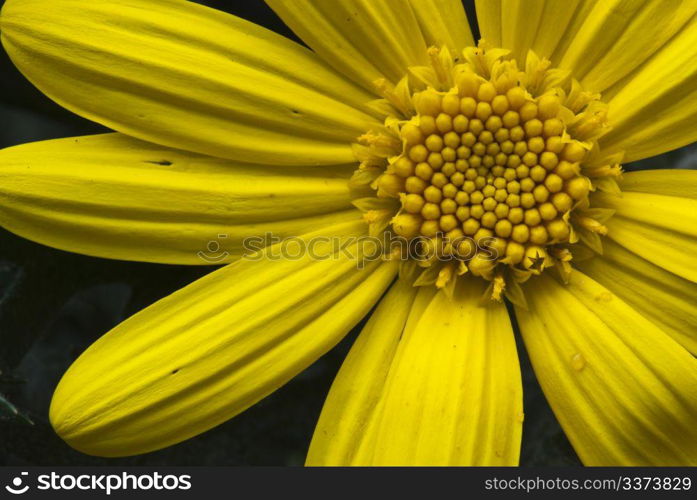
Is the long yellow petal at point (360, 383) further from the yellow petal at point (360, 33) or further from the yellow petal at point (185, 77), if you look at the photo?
the yellow petal at point (360, 33)

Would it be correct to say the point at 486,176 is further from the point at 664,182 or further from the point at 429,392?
the point at 429,392

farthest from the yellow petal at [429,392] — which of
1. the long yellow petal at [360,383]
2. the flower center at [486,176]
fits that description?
the flower center at [486,176]

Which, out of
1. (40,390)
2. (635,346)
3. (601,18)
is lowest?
(40,390)

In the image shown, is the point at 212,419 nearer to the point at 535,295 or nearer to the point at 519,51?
the point at 535,295

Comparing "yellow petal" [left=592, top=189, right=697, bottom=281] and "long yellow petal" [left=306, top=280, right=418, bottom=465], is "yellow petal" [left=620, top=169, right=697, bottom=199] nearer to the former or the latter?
"yellow petal" [left=592, top=189, right=697, bottom=281]

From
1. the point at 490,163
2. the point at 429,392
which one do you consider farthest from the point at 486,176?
the point at 429,392

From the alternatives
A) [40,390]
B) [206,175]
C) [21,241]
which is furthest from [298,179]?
[40,390]
